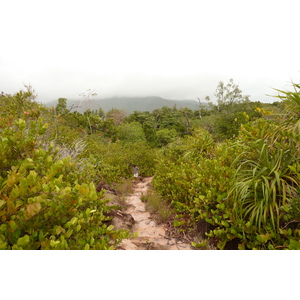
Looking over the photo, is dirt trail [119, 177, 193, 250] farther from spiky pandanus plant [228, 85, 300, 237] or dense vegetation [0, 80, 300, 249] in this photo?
spiky pandanus plant [228, 85, 300, 237]

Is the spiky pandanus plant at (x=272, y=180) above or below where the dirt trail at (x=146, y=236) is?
above

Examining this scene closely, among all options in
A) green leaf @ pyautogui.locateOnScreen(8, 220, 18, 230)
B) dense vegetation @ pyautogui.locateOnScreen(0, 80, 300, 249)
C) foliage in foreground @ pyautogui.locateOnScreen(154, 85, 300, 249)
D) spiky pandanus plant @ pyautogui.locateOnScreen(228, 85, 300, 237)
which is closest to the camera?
green leaf @ pyautogui.locateOnScreen(8, 220, 18, 230)

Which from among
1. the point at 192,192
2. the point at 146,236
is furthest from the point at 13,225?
the point at 192,192

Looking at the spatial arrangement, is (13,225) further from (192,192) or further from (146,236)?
(192,192)

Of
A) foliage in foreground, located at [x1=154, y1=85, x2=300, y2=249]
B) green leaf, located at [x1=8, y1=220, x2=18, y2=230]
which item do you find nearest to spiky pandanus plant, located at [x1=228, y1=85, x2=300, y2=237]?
foliage in foreground, located at [x1=154, y1=85, x2=300, y2=249]

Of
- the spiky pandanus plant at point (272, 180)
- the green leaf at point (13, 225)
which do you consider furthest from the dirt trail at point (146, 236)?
the green leaf at point (13, 225)

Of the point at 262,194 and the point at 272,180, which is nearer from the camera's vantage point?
the point at 272,180

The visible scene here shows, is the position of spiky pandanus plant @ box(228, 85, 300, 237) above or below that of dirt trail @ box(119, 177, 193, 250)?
above

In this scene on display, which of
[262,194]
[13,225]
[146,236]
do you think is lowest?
[146,236]

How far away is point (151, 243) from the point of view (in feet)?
10.1

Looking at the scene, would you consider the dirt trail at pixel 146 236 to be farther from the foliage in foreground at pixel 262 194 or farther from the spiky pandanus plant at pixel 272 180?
the spiky pandanus plant at pixel 272 180

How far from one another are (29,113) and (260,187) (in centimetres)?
371

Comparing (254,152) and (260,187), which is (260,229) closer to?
(260,187)

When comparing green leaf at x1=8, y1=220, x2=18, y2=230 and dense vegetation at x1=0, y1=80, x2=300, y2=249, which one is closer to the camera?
green leaf at x1=8, y1=220, x2=18, y2=230
